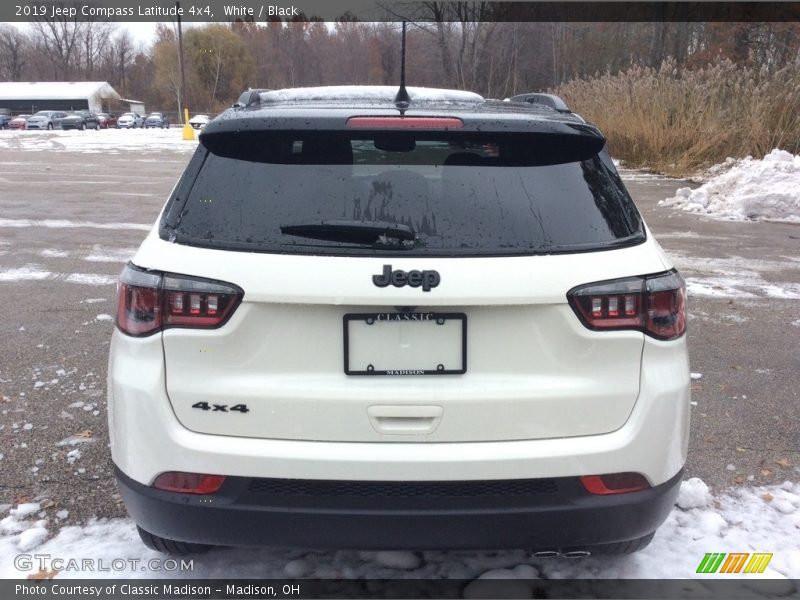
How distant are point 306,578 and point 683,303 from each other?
1.71m

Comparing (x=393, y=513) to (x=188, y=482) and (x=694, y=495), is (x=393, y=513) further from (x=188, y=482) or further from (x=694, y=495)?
(x=694, y=495)

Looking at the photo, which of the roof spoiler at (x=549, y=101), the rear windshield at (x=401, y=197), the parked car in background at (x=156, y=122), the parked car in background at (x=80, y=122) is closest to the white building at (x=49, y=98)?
the parked car in background at (x=156, y=122)

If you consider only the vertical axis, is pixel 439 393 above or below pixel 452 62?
below

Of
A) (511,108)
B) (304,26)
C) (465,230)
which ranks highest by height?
(304,26)

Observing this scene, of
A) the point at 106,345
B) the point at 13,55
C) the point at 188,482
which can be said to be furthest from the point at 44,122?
the point at 188,482

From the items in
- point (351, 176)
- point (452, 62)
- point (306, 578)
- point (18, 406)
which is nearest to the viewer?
point (351, 176)

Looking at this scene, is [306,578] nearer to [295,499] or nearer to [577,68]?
[295,499]

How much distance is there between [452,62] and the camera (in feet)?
148

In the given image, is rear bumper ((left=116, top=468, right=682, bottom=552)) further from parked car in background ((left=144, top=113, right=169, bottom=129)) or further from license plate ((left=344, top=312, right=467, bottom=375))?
parked car in background ((left=144, top=113, right=169, bottom=129))

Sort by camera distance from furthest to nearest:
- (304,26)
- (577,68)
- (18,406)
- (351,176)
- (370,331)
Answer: (304,26)
(577,68)
(18,406)
(351,176)
(370,331)

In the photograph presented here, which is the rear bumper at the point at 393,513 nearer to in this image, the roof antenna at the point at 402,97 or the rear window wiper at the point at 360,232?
the rear window wiper at the point at 360,232

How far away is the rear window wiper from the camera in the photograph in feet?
6.94

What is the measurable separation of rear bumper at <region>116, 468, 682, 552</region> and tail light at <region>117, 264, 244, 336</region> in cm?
50

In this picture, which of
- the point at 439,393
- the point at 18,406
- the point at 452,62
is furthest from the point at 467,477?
the point at 452,62
